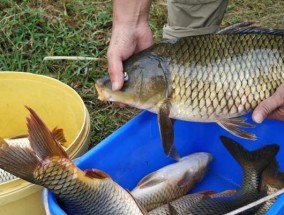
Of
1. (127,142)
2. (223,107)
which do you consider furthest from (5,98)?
(223,107)

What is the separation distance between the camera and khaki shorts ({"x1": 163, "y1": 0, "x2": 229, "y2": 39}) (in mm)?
2373

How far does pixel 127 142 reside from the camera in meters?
1.81

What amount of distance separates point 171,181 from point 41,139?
602mm

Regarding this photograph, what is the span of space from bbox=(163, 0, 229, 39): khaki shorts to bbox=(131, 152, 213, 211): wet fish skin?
24.0 inches

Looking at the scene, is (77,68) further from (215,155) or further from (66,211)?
(66,211)

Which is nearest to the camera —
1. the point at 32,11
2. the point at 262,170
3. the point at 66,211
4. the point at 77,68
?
the point at 66,211

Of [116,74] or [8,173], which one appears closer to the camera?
[116,74]

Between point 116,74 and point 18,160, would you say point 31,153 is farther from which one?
point 116,74

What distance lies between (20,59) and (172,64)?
48.3 inches

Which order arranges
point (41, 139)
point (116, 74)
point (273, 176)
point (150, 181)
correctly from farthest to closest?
point (150, 181), point (273, 176), point (116, 74), point (41, 139)

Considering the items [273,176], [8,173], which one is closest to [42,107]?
[8,173]

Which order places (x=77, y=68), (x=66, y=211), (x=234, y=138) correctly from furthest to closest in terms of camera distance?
(x=77, y=68) → (x=234, y=138) → (x=66, y=211)

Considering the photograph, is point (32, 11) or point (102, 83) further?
point (32, 11)

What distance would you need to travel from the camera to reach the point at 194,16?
2.42m
